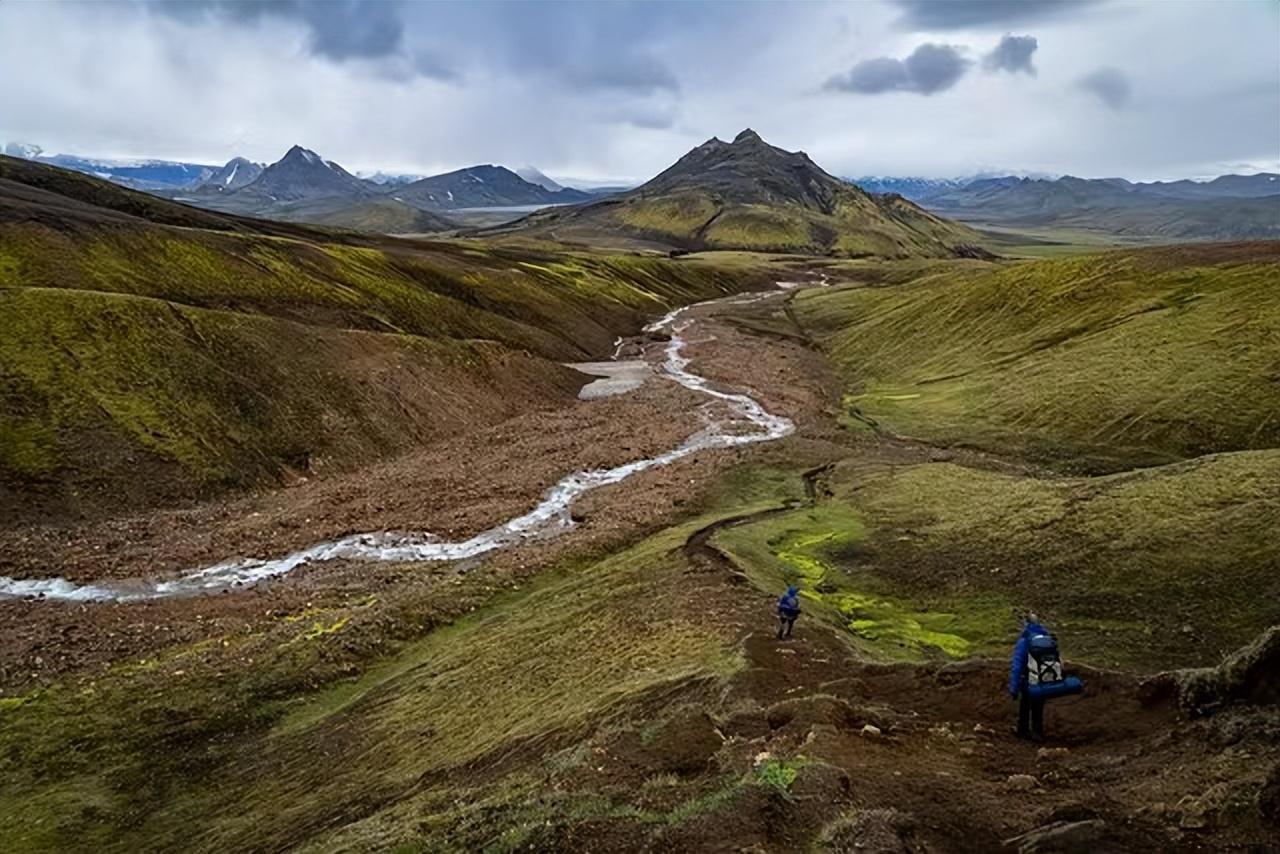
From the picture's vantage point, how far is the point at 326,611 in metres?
41.9

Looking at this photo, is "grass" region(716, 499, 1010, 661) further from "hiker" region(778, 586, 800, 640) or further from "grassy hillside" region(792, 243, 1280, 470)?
"grassy hillside" region(792, 243, 1280, 470)

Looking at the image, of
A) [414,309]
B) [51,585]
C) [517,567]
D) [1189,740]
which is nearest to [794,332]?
[414,309]

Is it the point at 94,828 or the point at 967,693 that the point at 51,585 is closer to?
the point at 94,828

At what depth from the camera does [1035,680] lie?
67.1 ft

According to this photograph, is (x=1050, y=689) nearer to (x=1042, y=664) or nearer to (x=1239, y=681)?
A: (x=1042, y=664)

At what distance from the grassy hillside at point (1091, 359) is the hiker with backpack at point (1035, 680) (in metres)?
48.2

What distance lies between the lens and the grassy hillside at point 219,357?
2254 inches

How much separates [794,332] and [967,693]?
12289 centimetres

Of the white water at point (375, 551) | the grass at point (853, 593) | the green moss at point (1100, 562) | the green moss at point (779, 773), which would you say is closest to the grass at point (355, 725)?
the green moss at point (779, 773)

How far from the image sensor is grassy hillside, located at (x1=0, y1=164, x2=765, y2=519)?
5725cm

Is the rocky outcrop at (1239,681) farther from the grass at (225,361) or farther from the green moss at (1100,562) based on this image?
the grass at (225,361)

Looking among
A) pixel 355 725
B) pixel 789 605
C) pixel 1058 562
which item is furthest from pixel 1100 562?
pixel 355 725

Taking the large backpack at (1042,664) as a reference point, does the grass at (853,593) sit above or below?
below

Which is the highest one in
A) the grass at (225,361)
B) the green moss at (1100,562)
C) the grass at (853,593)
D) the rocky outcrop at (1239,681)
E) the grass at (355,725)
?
the grass at (225,361)
